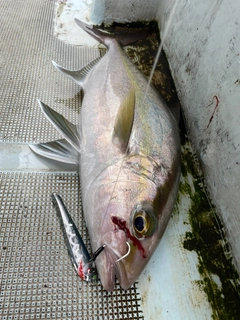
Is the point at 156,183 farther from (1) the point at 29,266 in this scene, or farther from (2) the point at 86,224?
(1) the point at 29,266

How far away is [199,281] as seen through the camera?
1.69 meters

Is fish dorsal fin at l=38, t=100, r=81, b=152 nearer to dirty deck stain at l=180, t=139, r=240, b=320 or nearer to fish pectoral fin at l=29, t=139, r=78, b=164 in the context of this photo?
fish pectoral fin at l=29, t=139, r=78, b=164

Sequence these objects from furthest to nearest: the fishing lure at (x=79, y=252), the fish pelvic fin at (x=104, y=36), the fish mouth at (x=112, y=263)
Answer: the fish pelvic fin at (x=104, y=36), the fishing lure at (x=79, y=252), the fish mouth at (x=112, y=263)

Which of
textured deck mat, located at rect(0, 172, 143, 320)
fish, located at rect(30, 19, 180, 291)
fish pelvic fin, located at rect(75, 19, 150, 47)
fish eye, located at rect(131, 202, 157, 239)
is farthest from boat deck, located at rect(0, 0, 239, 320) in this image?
fish pelvic fin, located at rect(75, 19, 150, 47)

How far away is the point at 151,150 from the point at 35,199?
2.41 ft

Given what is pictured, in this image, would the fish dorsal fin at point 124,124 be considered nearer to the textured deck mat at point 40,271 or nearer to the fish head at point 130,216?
the fish head at point 130,216

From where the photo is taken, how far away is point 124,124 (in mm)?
1681

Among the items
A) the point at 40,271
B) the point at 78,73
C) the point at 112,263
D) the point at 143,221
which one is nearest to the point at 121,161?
the point at 143,221

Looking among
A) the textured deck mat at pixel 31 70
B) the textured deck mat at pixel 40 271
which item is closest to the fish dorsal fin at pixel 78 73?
the textured deck mat at pixel 31 70

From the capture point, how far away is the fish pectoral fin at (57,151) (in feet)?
6.23

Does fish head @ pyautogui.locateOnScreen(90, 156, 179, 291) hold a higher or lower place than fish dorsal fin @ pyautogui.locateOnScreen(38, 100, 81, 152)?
higher

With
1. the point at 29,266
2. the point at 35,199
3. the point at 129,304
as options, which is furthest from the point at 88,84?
the point at 129,304

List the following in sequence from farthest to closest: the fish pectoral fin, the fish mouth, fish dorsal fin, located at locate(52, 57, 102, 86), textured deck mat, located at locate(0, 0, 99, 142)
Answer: fish dorsal fin, located at locate(52, 57, 102, 86), textured deck mat, located at locate(0, 0, 99, 142), the fish pectoral fin, the fish mouth

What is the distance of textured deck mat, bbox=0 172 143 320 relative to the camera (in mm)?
1422
